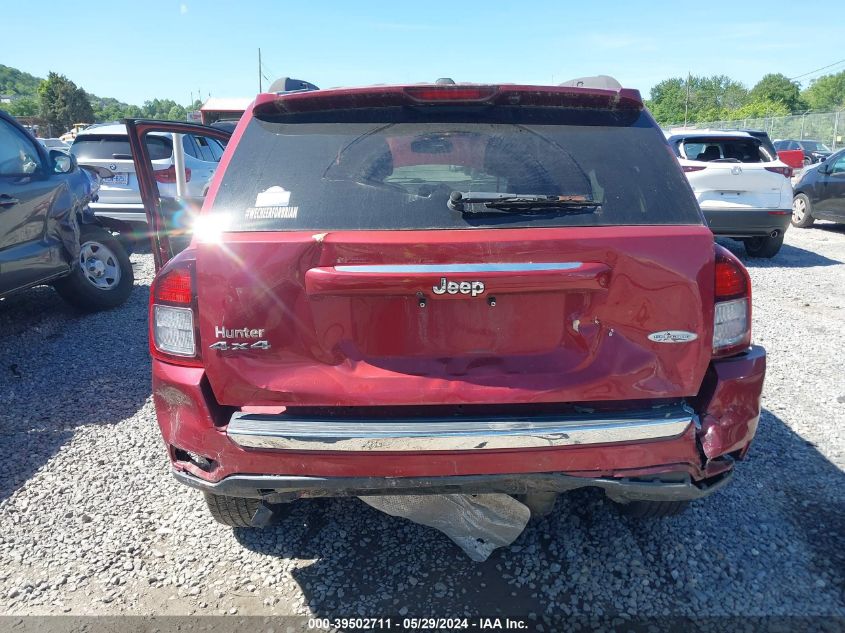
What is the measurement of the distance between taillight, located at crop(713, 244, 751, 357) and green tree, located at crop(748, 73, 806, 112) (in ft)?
294

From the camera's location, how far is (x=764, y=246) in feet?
30.1

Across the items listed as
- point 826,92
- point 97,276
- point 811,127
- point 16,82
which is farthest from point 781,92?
point 16,82

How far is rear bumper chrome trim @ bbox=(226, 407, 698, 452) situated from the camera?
1.97m

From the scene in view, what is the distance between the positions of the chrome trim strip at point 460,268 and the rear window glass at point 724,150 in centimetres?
800

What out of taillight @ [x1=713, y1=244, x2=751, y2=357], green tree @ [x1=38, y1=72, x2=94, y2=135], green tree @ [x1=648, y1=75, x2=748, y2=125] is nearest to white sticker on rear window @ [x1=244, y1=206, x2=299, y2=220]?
taillight @ [x1=713, y1=244, x2=751, y2=357]

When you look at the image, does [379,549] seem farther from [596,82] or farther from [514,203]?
[596,82]

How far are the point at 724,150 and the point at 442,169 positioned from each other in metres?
8.43

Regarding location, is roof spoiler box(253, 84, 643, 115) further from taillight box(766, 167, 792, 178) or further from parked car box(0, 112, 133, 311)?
taillight box(766, 167, 792, 178)

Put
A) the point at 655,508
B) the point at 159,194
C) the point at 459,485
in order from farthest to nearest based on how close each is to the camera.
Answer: the point at 159,194 < the point at 655,508 < the point at 459,485

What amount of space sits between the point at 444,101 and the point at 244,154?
0.77 m

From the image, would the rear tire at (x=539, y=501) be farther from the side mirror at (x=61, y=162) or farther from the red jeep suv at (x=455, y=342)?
the side mirror at (x=61, y=162)

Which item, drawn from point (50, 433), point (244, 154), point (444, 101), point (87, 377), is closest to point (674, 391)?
point (444, 101)

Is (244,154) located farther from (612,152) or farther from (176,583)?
(176,583)

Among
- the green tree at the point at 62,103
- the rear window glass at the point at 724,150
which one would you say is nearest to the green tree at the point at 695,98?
the green tree at the point at 62,103
